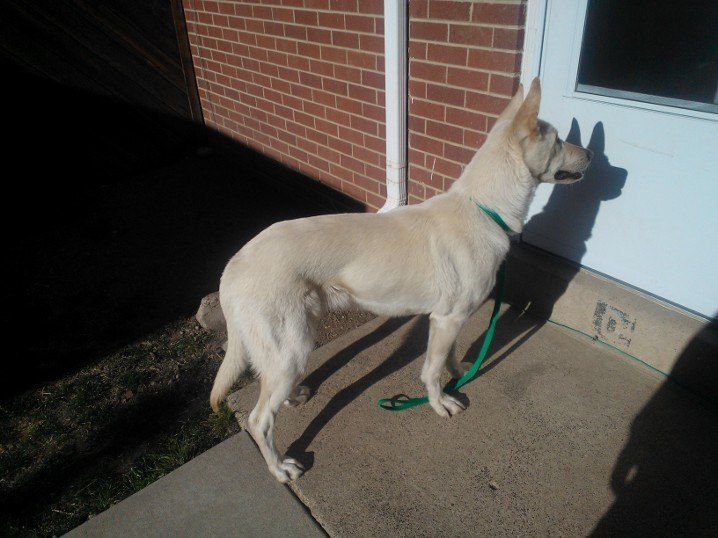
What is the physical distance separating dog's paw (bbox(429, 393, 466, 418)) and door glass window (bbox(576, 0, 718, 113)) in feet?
6.62

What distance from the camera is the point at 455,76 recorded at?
129 inches

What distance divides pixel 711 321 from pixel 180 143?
6763 mm

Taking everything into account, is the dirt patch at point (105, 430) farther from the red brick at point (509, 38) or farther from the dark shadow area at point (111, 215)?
the red brick at point (509, 38)

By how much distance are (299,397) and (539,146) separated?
1.96 m

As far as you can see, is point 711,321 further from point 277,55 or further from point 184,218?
point 184,218

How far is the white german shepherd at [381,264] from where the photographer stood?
7.35 ft

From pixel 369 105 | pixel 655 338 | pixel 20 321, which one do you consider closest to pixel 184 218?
pixel 20 321

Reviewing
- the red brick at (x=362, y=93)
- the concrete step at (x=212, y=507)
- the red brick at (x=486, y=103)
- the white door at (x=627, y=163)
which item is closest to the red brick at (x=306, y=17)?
the red brick at (x=362, y=93)

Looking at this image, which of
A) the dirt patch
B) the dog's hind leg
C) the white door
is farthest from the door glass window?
the dirt patch

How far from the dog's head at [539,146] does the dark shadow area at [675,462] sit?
1.20 metres

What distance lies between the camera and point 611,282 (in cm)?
312

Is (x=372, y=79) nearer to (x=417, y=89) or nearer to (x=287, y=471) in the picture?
(x=417, y=89)

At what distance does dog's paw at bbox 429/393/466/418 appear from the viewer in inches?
109

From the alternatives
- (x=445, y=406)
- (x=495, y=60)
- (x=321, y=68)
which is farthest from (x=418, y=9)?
(x=445, y=406)
